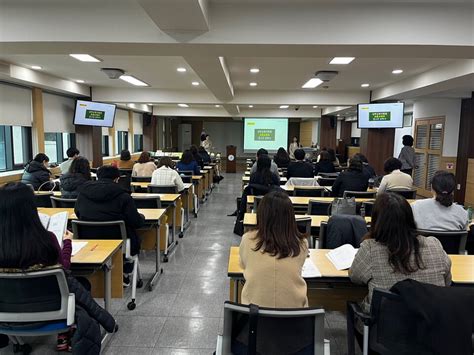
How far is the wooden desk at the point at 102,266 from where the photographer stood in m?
2.26

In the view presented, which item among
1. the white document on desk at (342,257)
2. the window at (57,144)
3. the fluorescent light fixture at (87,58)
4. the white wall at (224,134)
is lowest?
the white document on desk at (342,257)

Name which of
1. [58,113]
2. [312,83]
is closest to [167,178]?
[312,83]

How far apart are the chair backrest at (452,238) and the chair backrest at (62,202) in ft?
11.7

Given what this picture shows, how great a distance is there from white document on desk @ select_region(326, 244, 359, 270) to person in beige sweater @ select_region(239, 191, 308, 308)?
0.54 metres

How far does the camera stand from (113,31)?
3.31 m

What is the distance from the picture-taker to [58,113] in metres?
8.22

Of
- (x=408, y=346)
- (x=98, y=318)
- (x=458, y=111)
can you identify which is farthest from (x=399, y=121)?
(x=98, y=318)

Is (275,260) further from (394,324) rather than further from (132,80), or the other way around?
(132,80)

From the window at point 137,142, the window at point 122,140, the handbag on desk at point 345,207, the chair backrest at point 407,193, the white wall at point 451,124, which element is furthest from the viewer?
the window at point 137,142

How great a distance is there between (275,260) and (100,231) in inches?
72.0

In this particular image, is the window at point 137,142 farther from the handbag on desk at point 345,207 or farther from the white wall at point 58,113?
the handbag on desk at point 345,207

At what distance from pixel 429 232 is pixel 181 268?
8.55 feet

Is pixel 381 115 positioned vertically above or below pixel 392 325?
above

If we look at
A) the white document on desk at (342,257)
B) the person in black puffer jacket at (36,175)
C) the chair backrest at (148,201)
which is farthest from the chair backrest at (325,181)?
the person in black puffer jacket at (36,175)
